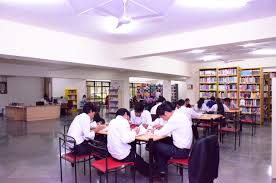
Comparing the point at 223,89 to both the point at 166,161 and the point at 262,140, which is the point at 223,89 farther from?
the point at 166,161

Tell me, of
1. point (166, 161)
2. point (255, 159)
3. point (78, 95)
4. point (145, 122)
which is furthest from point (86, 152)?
point (78, 95)

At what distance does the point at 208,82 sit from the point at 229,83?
35.3 inches

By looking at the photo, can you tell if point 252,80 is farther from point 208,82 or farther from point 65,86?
point 65,86

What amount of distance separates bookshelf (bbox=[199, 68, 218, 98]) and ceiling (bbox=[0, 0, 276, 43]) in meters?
5.32

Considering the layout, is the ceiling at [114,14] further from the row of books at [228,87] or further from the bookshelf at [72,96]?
the bookshelf at [72,96]

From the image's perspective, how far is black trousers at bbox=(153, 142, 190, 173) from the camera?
3.26 meters

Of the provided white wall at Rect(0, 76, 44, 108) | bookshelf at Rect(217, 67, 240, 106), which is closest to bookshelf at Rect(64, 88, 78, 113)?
white wall at Rect(0, 76, 44, 108)

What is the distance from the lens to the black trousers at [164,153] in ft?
10.7

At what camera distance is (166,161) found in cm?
352

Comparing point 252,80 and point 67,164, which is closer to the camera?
point 67,164

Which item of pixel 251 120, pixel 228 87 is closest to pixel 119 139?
pixel 251 120

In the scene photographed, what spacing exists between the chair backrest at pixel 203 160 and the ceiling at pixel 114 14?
1.85m

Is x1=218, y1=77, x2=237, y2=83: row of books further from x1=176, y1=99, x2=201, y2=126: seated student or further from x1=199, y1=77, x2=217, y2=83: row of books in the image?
x1=176, y1=99, x2=201, y2=126: seated student

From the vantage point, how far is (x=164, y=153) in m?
3.40
